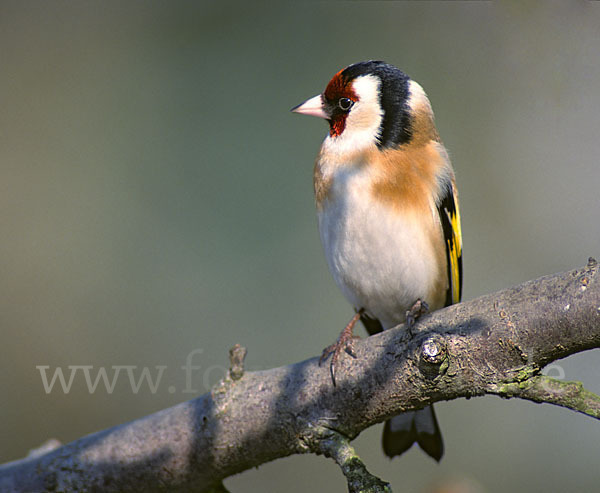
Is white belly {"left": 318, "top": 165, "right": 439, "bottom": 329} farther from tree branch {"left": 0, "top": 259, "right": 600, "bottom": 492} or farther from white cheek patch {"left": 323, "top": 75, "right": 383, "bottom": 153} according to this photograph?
tree branch {"left": 0, "top": 259, "right": 600, "bottom": 492}

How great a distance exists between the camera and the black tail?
143 inches

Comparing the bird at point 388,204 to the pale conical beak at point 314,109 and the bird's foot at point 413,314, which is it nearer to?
the pale conical beak at point 314,109

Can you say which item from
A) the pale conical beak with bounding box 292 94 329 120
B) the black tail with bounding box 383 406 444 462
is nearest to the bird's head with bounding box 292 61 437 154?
the pale conical beak with bounding box 292 94 329 120

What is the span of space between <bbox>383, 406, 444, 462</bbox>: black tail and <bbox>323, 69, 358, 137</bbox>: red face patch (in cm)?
157

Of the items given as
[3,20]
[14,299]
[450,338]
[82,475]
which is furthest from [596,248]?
[3,20]

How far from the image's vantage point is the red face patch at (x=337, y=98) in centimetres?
373

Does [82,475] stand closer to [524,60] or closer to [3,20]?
[524,60]

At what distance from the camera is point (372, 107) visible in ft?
12.1

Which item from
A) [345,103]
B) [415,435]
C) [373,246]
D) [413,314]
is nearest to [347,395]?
[413,314]

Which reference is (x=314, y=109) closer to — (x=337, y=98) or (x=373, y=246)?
(x=337, y=98)

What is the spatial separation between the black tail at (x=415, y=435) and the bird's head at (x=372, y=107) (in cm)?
145

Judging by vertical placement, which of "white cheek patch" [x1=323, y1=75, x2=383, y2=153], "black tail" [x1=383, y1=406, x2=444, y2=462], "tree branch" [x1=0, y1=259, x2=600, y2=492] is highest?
"white cheek patch" [x1=323, y1=75, x2=383, y2=153]

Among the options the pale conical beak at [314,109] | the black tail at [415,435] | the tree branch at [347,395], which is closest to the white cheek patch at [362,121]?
the pale conical beak at [314,109]

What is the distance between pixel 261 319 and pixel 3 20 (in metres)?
4.37
